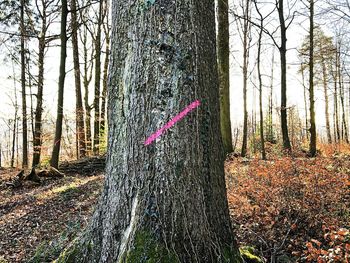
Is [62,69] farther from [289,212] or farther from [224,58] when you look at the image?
[289,212]

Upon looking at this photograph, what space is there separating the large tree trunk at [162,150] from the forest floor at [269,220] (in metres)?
1.25

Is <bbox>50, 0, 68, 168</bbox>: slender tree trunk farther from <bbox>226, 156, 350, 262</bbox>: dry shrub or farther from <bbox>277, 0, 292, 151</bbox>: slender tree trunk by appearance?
<bbox>277, 0, 292, 151</bbox>: slender tree trunk

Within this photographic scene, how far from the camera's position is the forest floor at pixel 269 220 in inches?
143

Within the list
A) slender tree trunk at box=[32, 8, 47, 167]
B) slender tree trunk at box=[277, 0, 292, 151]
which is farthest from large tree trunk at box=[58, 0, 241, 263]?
slender tree trunk at box=[32, 8, 47, 167]

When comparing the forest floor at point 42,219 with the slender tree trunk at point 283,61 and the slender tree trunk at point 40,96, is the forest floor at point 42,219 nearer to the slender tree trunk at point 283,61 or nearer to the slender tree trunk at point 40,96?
the slender tree trunk at point 40,96

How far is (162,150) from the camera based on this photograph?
2.24 metres

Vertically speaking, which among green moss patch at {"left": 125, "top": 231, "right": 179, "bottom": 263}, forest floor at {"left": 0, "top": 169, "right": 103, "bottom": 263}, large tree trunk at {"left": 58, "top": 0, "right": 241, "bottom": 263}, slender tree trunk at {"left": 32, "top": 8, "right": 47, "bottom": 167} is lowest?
forest floor at {"left": 0, "top": 169, "right": 103, "bottom": 263}

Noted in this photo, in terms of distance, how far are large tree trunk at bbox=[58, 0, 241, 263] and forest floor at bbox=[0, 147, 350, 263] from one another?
125 cm

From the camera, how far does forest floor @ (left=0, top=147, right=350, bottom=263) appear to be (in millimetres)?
3633

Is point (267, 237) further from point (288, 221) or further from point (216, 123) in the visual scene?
point (216, 123)

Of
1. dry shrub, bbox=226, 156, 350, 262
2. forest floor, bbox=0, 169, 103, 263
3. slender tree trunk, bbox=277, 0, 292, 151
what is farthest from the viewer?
slender tree trunk, bbox=277, 0, 292, 151

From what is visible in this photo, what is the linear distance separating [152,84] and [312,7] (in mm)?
12743

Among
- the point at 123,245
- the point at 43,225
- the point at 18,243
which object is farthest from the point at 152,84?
the point at 43,225

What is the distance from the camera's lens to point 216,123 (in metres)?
2.51
